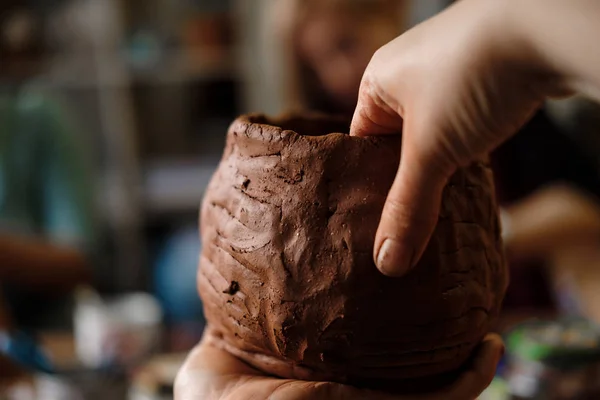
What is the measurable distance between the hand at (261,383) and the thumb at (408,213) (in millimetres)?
Result: 91

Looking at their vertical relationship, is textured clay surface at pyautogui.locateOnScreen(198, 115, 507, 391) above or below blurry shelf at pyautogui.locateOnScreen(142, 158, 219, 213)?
above

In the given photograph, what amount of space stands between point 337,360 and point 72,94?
2.21 metres

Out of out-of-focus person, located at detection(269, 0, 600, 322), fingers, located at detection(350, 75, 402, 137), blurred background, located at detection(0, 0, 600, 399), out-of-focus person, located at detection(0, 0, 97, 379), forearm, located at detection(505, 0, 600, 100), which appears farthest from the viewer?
out-of-focus person, located at detection(0, 0, 97, 379)

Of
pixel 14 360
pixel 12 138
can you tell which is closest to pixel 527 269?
pixel 14 360

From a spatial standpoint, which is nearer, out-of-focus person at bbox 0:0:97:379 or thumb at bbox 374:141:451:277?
thumb at bbox 374:141:451:277

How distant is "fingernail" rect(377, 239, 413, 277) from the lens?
388mm

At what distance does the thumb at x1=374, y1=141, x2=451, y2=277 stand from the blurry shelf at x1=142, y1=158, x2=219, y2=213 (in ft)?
6.79

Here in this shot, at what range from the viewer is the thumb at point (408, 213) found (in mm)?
371

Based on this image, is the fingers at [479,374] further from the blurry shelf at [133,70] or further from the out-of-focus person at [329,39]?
the blurry shelf at [133,70]

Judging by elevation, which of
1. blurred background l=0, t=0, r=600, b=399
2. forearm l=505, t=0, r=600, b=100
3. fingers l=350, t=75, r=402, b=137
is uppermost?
forearm l=505, t=0, r=600, b=100

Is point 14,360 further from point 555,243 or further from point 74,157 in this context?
point 555,243

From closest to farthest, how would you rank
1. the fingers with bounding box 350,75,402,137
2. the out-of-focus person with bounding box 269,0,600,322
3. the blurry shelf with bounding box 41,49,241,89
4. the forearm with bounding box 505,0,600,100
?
the forearm with bounding box 505,0,600,100 → the fingers with bounding box 350,75,402,137 → the out-of-focus person with bounding box 269,0,600,322 → the blurry shelf with bounding box 41,49,241,89

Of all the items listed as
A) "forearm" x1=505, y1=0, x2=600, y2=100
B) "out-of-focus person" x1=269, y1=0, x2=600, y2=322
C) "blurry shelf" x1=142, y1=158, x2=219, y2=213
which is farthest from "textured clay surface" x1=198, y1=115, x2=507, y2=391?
"blurry shelf" x1=142, y1=158, x2=219, y2=213

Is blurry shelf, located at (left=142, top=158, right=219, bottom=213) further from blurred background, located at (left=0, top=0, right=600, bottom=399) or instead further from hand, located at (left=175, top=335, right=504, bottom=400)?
hand, located at (left=175, top=335, right=504, bottom=400)
